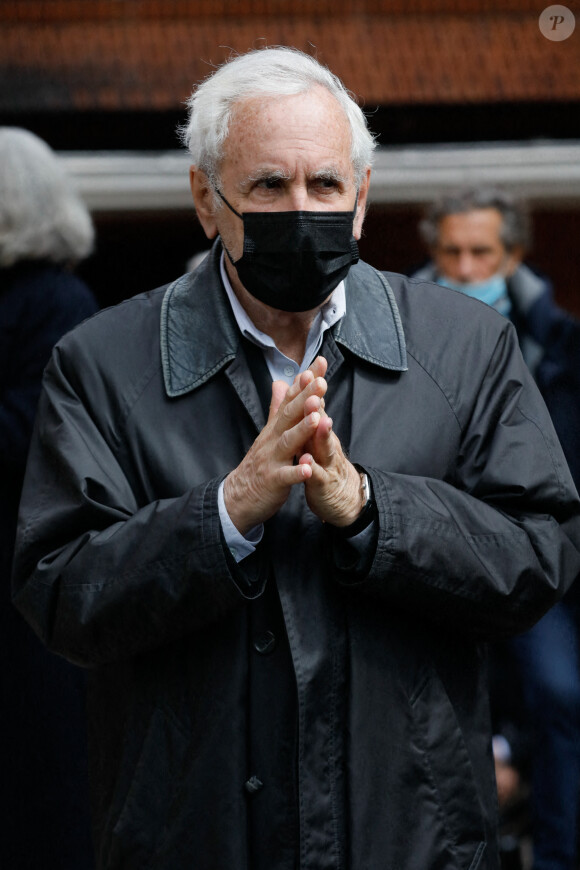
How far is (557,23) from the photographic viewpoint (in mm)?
4980

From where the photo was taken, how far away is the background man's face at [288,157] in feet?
7.89

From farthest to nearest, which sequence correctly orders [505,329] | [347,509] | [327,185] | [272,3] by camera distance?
[272,3]
[505,329]
[327,185]
[347,509]

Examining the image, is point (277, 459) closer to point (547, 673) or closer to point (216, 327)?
point (216, 327)

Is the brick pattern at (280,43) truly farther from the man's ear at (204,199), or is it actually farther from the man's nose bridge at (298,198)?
the man's nose bridge at (298,198)

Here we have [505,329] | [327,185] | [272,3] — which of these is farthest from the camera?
[272,3]

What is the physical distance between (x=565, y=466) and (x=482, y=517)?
23cm

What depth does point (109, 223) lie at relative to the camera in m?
5.12

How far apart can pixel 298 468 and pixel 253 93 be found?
69cm

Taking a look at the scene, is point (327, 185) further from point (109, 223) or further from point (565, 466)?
point (109, 223)

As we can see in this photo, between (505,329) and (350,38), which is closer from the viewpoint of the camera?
(505,329)

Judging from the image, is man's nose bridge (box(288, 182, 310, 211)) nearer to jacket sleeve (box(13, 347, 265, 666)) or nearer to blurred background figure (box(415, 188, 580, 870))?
jacket sleeve (box(13, 347, 265, 666))

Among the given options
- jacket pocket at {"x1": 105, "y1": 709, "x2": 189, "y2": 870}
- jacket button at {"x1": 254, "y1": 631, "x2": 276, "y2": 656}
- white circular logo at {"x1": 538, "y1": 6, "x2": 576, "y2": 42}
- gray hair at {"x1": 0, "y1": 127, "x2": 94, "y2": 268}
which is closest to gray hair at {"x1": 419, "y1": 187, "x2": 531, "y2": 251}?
white circular logo at {"x1": 538, "y1": 6, "x2": 576, "y2": 42}

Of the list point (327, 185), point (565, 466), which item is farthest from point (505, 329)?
point (327, 185)

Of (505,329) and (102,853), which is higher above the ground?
(505,329)
